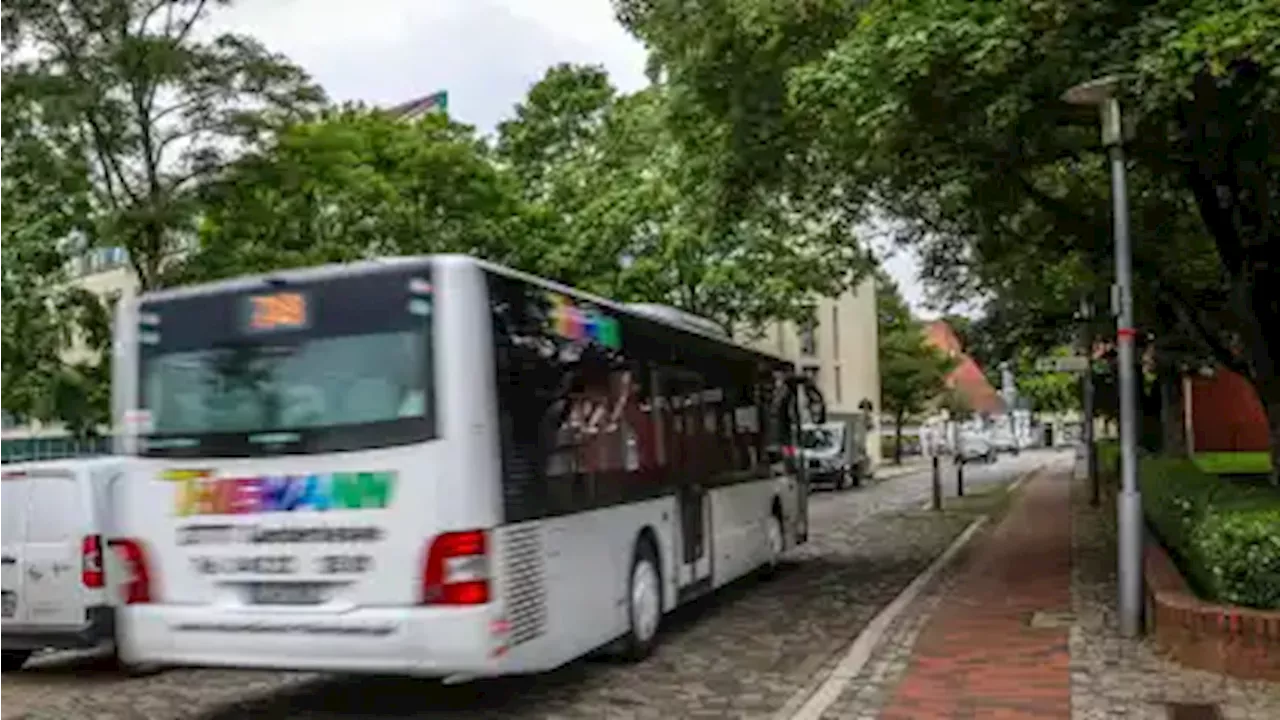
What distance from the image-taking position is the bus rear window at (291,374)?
8.11m

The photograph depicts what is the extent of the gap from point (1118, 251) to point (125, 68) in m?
14.9

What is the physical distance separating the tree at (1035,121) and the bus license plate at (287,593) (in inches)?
220

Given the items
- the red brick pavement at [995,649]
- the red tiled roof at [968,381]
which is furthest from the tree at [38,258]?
the red tiled roof at [968,381]

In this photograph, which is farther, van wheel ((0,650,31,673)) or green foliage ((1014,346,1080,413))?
green foliage ((1014,346,1080,413))

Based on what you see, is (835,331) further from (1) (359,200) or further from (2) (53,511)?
(2) (53,511)

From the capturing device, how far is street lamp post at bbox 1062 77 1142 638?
10281 millimetres

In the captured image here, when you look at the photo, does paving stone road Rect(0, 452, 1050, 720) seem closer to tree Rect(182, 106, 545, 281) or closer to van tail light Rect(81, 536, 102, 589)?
van tail light Rect(81, 536, 102, 589)

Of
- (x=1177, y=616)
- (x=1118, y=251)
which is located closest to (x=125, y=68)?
(x=1118, y=251)

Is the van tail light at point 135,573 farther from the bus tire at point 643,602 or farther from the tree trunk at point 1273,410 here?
the tree trunk at point 1273,410

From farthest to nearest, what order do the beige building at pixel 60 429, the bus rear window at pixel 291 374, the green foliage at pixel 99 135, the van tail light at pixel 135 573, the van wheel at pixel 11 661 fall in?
the beige building at pixel 60 429 → the green foliage at pixel 99 135 → the van wheel at pixel 11 661 → the van tail light at pixel 135 573 → the bus rear window at pixel 291 374

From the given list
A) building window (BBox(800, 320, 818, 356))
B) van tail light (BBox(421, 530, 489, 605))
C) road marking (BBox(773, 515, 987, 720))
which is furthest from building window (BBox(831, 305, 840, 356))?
van tail light (BBox(421, 530, 489, 605))

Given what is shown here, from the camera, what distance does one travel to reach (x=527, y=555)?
8.54 metres

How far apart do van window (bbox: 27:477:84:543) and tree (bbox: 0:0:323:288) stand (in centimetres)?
1016

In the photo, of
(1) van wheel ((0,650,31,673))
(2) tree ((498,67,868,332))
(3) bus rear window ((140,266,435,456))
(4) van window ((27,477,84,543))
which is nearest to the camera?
(3) bus rear window ((140,266,435,456))
